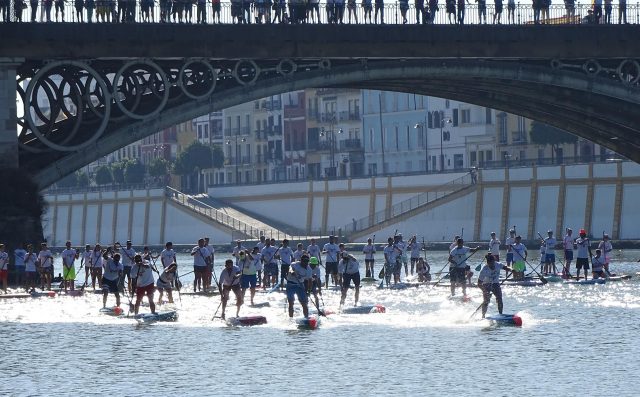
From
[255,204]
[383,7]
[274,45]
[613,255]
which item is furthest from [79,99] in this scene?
[255,204]

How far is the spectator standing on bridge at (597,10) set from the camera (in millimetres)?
74375

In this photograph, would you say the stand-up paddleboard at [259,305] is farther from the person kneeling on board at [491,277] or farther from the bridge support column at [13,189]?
the person kneeling on board at [491,277]

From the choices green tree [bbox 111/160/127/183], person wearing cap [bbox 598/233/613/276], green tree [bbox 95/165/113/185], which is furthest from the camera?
green tree [bbox 111/160/127/183]

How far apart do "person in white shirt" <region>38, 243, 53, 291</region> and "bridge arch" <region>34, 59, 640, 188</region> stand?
2561 millimetres

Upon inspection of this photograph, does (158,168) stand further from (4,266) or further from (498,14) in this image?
(4,266)

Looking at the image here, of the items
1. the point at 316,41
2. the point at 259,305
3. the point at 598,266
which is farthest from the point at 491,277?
the point at 316,41

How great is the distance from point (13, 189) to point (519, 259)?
58.9 ft

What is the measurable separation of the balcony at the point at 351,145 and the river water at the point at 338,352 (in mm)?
114022

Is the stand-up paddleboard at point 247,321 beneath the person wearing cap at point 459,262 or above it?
beneath

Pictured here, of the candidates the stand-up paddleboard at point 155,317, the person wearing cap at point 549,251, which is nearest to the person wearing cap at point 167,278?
the stand-up paddleboard at point 155,317

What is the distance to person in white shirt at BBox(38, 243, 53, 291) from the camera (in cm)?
6550

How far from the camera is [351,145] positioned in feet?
573

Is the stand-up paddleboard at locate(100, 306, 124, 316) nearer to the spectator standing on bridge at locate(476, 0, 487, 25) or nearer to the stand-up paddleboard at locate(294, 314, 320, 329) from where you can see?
the stand-up paddleboard at locate(294, 314, 320, 329)

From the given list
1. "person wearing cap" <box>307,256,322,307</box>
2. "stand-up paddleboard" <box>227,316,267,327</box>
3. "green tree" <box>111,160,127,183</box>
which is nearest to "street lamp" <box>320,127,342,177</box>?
"green tree" <box>111,160,127,183</box>
